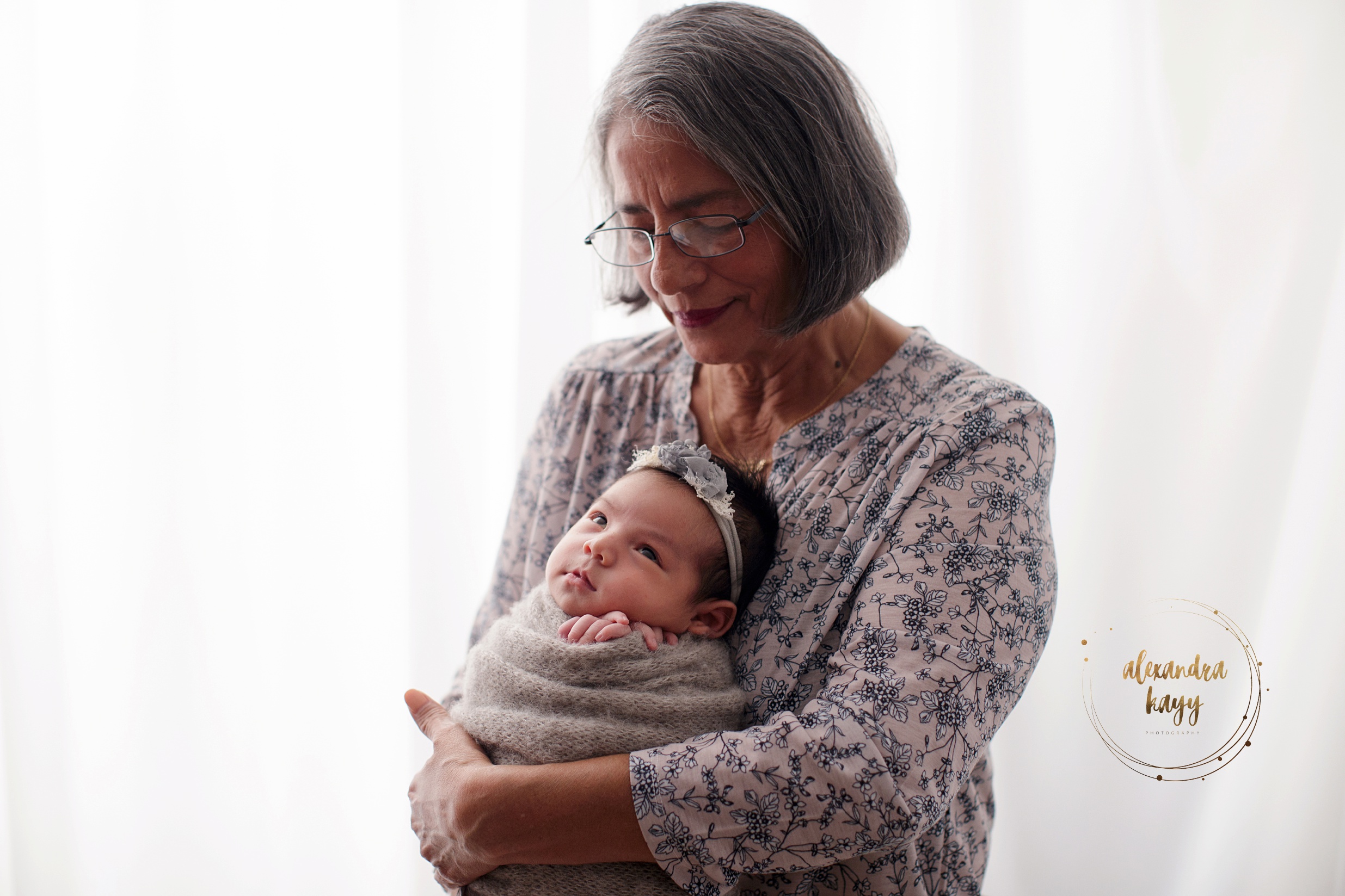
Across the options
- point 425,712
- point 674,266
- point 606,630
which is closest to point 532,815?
point 606,630

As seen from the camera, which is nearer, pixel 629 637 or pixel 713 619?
pixel 629 637

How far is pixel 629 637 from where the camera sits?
3.78 ft

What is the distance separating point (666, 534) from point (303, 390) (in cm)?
116

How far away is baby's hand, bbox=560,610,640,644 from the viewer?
1.16 m

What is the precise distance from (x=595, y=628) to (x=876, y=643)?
38 cm

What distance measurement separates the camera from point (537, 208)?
1.92 meters

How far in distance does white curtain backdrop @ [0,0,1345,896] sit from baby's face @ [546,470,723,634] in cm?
65

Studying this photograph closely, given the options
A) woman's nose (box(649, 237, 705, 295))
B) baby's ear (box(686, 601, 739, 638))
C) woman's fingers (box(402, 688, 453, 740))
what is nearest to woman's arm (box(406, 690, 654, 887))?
woman's fingers (box(402, 688, 453, 740))

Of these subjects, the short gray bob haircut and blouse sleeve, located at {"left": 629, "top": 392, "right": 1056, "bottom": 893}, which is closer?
blouse sleeve, located at {"left": 629, "top": 392, "right": 1056, "bottom": 893}

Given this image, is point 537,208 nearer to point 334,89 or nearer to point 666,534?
point 334,89

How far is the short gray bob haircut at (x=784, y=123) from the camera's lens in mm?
1178

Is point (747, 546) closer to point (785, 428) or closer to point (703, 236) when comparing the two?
point (785, 428)

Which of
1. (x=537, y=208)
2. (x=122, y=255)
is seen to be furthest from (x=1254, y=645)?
(x=122, y=255)

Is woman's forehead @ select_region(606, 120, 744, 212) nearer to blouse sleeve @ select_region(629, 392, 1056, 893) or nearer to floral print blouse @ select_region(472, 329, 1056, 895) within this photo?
floral print blouse @ select_region(472, 329, 1056, 895)
